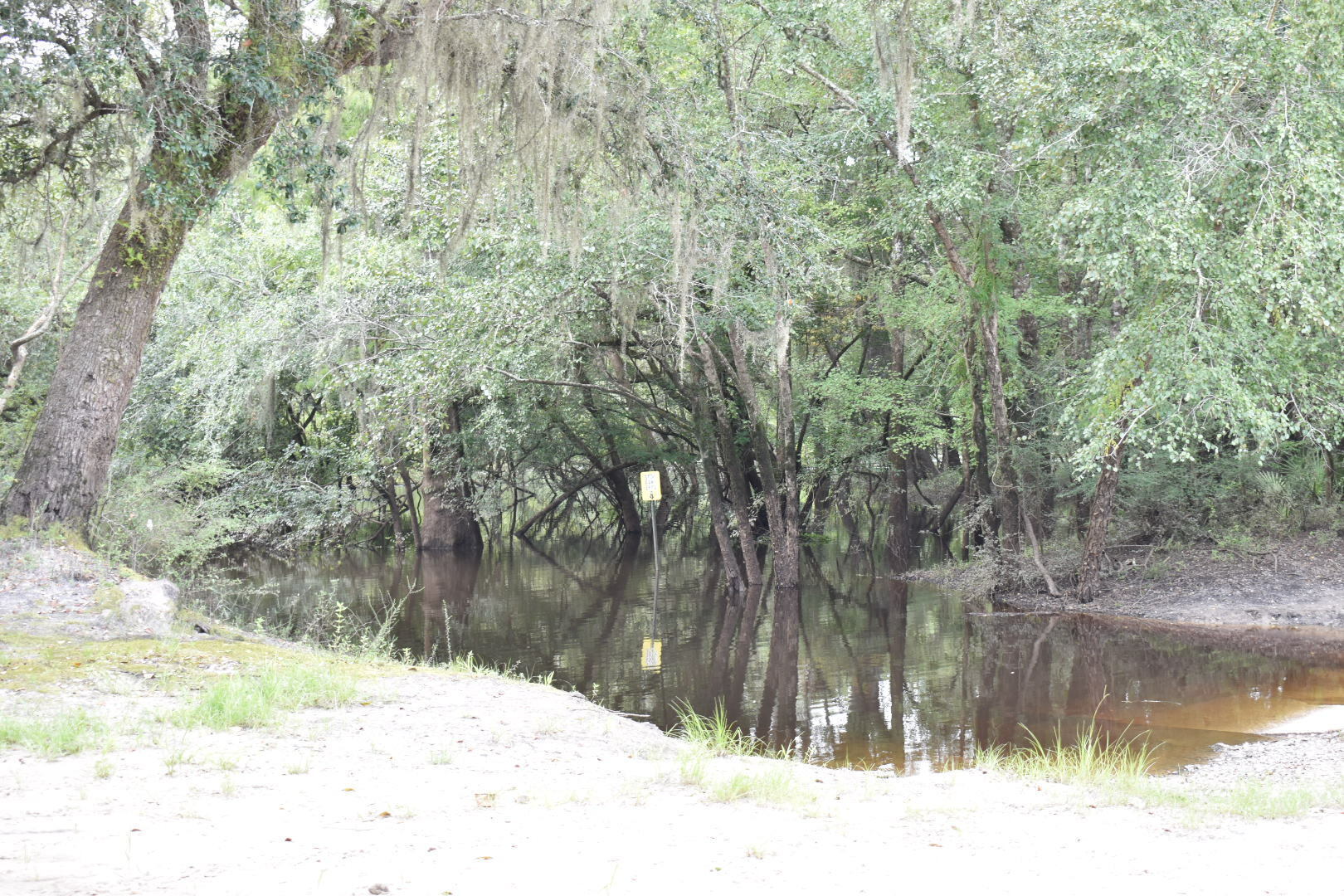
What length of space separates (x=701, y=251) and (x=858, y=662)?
537 cm

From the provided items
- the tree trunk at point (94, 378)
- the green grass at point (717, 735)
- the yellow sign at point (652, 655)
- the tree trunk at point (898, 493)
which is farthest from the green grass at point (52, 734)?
the tree trunk at point (898, 493)

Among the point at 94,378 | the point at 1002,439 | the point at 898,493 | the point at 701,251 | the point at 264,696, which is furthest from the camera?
the point at 898,493

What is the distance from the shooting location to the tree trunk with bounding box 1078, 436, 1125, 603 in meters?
14.7

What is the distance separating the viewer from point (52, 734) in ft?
17.1

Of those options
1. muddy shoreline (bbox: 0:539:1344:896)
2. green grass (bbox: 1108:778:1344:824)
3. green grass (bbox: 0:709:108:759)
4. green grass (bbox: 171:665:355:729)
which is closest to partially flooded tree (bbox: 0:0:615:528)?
muddy shoreline (bbox: 0:539:1344:896)

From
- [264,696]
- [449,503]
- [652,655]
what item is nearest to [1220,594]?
[652,655]

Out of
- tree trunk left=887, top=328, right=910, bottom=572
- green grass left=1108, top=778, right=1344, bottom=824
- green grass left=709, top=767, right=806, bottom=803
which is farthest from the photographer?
tree trunk left=887, top=328, right=910, bottom=572

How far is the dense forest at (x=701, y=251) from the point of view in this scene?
8883 millimetres

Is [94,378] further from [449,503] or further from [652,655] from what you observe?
[449,503]

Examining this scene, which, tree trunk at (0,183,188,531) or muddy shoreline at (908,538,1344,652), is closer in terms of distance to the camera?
tree trunk at (0,183,188,531)

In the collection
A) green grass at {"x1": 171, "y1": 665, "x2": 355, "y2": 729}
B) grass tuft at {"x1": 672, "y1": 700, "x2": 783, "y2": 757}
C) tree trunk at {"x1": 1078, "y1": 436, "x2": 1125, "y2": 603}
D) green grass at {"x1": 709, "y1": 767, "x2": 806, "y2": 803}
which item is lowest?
grass tuft at {"x1": 672, "y1": 700, "x2": 783, "y2": 757}

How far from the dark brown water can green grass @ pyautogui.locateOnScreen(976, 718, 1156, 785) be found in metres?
0.20

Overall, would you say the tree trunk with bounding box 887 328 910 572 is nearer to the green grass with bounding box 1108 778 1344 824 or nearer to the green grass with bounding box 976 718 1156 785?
the green grass with bounding box 976 718 1156 785

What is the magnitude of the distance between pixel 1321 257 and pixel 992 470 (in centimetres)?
642
